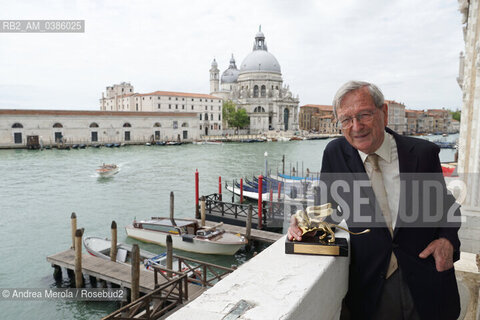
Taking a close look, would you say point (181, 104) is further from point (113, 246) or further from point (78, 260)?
point (78, 260)

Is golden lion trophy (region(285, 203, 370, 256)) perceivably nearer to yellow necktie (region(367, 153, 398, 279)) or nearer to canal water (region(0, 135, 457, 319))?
yellow necktie (region(367, 153, 398, 279))

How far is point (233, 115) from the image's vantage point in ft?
202

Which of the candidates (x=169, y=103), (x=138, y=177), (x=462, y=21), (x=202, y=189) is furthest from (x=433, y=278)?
(x=169, y=103)

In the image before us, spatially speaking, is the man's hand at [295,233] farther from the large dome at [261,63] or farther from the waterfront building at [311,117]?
the waterfront building at [311,117]

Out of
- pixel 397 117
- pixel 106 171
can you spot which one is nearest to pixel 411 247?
pixel 106 171

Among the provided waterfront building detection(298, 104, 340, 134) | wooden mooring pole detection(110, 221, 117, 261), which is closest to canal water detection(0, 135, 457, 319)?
wooden mooring pole detection(110, 221, 117, 261)

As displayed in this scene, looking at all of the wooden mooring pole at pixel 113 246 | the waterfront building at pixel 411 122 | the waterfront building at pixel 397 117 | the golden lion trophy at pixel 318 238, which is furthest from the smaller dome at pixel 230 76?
the golden lion trophy at pixel 318 238

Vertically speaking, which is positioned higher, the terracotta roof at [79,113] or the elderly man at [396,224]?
the terracotta roof at [79,113]

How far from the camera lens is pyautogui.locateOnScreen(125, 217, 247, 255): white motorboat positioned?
8656 millimetres

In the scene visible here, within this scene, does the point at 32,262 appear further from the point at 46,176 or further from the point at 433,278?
the point at 46,176

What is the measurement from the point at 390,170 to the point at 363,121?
0.23 meters

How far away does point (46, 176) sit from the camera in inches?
819

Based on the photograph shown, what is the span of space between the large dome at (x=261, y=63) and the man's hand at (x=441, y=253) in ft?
231

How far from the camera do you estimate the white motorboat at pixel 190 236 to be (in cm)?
866
